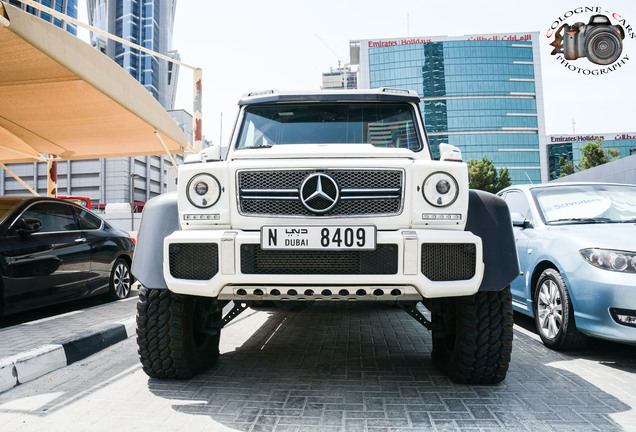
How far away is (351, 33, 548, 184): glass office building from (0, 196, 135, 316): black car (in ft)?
314

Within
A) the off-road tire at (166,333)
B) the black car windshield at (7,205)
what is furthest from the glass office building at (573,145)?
the off-road tire at (166,333)

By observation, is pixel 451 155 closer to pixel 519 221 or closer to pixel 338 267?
pixel 338 267

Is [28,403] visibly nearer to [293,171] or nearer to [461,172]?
[293,171]

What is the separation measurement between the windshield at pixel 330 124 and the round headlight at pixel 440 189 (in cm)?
96

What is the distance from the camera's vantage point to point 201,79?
10.3 metres

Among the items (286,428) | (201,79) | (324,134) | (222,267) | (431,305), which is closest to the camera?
(286,428)

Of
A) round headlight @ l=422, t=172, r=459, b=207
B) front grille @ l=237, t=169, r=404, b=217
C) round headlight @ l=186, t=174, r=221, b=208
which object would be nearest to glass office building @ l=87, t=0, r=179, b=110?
round headlight @ l=186, t=174, r=221, b=208

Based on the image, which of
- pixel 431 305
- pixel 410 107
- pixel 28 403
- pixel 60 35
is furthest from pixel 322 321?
pixel 60 35

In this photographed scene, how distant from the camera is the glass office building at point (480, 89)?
9894cm

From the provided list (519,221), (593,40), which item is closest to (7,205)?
(519,221)

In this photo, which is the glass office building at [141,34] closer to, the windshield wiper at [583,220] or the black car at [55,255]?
the black car at [55,255]

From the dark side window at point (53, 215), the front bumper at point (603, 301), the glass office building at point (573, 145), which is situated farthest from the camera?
the glass office building at point (573, 145)

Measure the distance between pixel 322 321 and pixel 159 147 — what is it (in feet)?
17.9

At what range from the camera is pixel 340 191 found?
2883 millimetres
